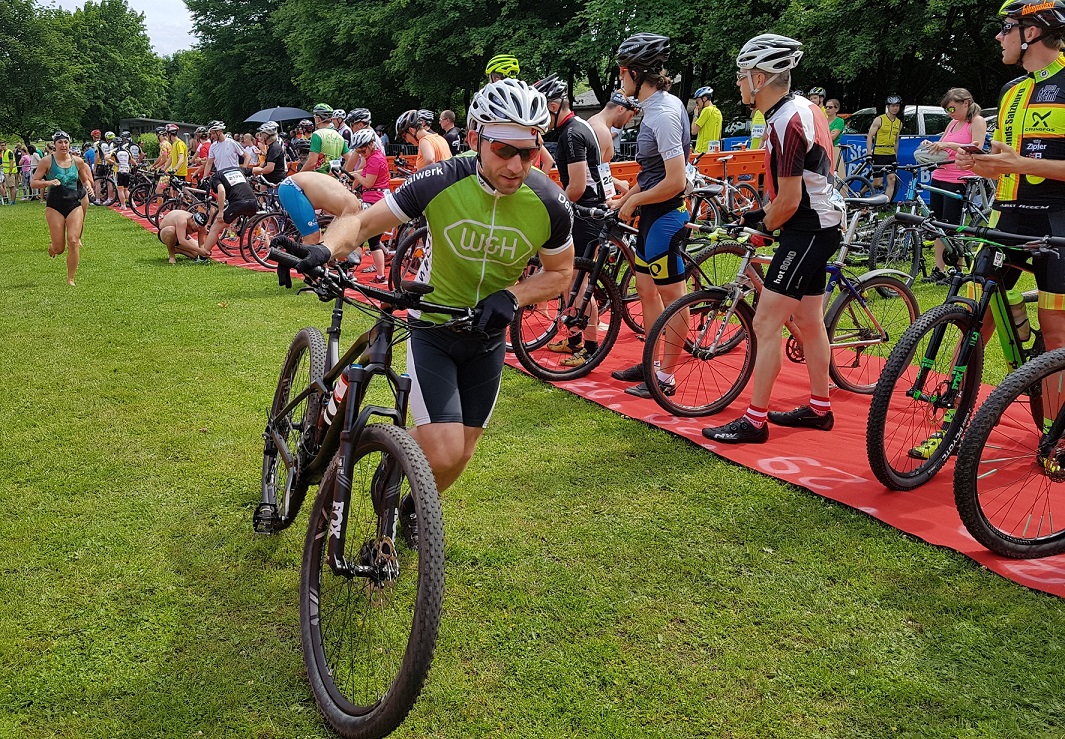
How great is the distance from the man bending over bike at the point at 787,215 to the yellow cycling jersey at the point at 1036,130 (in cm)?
93

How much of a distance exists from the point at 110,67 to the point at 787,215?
83.6 meters

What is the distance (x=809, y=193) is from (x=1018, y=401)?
173 centimetres

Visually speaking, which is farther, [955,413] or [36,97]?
[36,97]

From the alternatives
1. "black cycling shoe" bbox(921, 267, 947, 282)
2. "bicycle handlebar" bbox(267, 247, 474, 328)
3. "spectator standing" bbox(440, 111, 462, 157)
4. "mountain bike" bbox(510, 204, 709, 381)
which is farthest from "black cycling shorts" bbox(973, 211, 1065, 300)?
"spectator standing" bbox(440, 111, 462, 157)

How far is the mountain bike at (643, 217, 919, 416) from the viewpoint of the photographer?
6.01 meters

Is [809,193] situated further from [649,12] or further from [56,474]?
Result: [649,12]

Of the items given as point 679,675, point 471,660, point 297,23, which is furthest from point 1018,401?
point 297,23

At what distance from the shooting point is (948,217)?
10531mm

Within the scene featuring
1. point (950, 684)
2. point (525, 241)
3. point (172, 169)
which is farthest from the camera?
point (172, 169)

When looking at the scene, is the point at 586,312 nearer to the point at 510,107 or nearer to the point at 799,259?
the point at 799,259

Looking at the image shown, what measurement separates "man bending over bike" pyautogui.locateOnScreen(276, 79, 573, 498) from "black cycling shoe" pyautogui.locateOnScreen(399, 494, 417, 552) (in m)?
0.31

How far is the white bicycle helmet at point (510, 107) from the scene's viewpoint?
326 cm

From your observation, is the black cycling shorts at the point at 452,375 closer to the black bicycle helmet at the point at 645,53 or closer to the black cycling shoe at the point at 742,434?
the black cycling shoe at the point at 742,434

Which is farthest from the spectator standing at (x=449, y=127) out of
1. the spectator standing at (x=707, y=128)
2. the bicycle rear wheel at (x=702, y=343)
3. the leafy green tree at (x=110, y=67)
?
the leafy green tree at (x=110, y=67)
